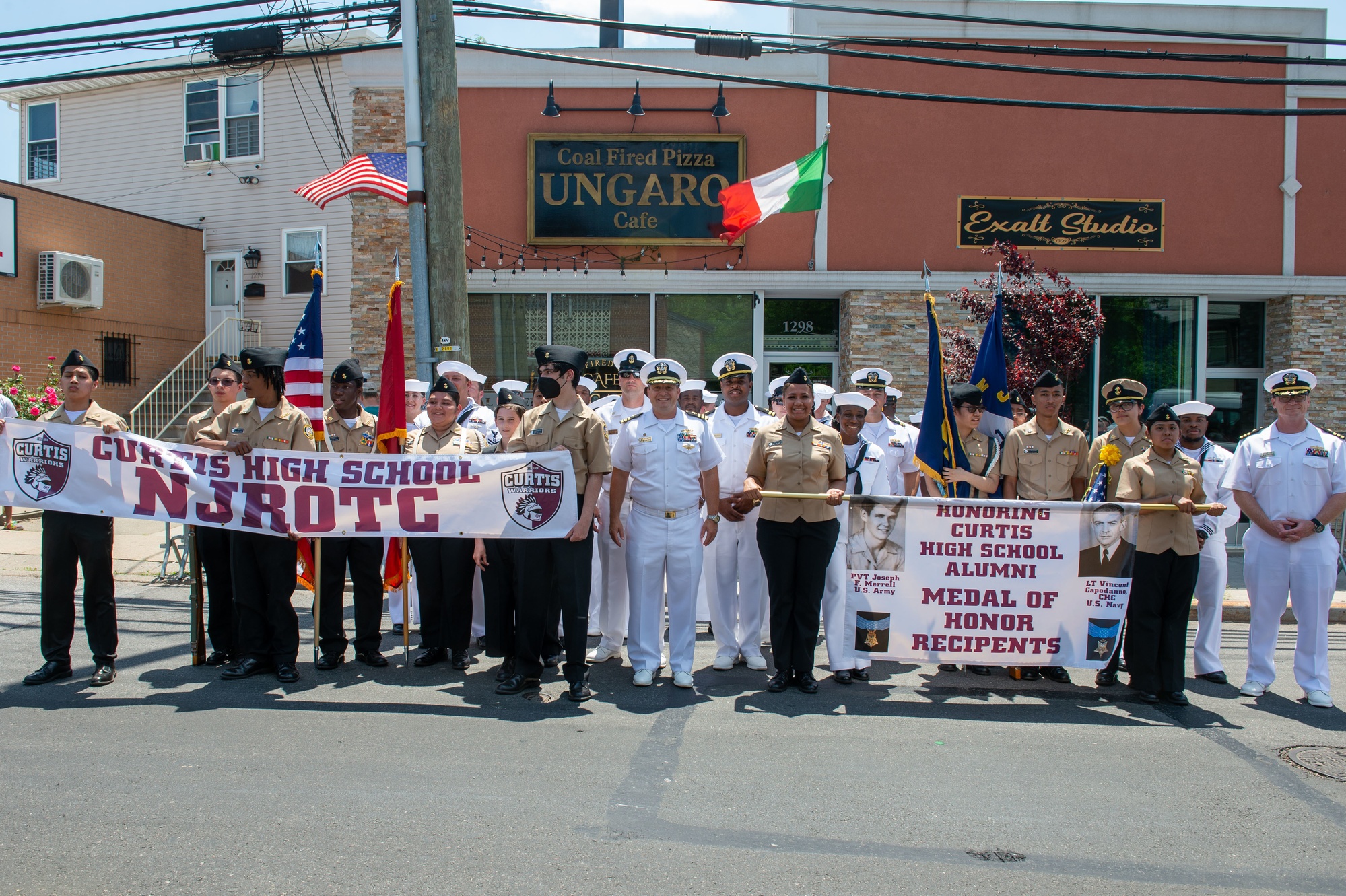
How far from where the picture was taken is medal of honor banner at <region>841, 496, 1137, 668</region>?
6.13 metres

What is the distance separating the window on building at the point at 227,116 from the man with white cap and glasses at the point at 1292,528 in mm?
15766

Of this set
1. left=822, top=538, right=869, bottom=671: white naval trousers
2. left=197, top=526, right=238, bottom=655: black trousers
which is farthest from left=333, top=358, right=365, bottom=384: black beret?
left=822, top=538, right=869, bottom=671: white naval trousers

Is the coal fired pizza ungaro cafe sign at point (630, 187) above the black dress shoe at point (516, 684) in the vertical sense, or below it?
above

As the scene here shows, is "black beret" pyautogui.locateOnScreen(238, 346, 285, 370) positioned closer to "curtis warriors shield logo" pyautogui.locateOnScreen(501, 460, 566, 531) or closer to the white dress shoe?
"curtis warriors shield logo" pyautogui.locateOnScreen(501, 460, 566, 531)

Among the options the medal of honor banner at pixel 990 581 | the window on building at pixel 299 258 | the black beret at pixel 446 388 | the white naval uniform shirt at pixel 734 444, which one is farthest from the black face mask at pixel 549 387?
the window on building at pixel 299 258

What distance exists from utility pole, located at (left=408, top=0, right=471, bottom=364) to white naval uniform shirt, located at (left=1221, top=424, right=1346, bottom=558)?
20.8 feet

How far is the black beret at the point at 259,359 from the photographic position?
243 inches

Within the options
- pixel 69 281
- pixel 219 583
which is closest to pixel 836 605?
pixel 219 583

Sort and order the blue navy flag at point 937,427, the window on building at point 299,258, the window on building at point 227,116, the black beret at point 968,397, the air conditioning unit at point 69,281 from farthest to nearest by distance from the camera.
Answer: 1. the window on building at point 227,116
2. the window on building at point 299,258
3. the air conditioning unit at point 69,281
4. the black beret at point 968,397
5. the blue navy flag at point 937,427

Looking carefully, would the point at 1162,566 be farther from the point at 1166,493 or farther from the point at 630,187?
the point at 630,187

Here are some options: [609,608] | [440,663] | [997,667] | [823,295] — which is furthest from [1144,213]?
[440,663]

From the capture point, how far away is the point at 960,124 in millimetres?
14289

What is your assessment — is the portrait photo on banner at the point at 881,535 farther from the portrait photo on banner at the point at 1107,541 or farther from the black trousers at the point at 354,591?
the black trousers at the point at 354,591

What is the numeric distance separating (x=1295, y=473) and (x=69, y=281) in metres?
16.5
